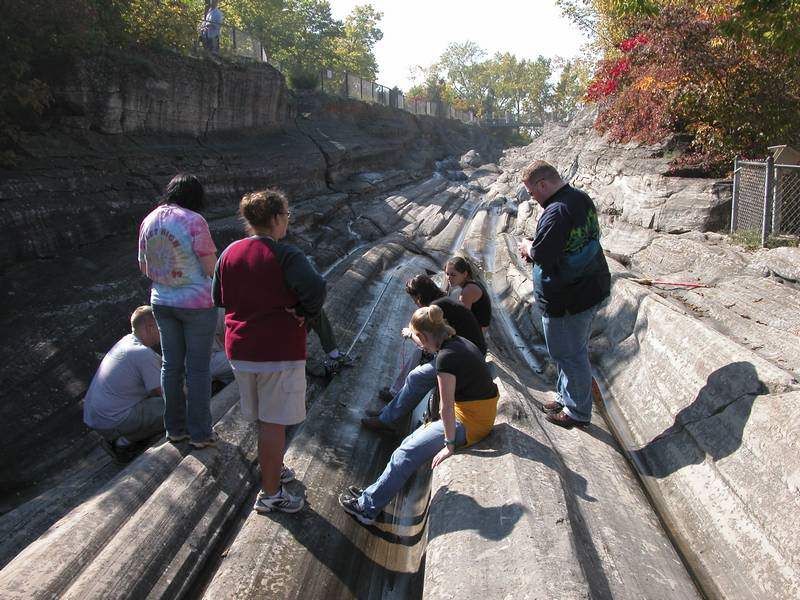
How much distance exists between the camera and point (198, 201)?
4.06 meters

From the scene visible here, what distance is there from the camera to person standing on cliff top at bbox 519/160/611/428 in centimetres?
440

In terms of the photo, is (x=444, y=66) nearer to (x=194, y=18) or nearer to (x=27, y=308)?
(x=194, y=18)

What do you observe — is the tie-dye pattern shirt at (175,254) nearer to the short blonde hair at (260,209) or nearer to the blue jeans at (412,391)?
the short blonde hair at (260,209)

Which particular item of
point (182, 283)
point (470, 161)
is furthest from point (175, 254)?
point (470, 161)

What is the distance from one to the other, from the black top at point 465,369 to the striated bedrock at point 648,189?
7.78m

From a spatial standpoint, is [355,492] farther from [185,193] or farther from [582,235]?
[582,235]

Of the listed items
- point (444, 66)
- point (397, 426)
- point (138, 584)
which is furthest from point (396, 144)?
point (444, 66)

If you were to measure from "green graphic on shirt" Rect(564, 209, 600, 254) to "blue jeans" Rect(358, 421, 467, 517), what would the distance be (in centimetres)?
160

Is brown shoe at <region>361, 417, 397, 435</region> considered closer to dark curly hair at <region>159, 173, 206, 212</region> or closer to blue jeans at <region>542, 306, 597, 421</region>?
blue jeans at <region>542, 306, 597, 421</region>

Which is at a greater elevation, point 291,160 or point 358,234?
point 291,160

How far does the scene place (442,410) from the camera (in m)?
4.07

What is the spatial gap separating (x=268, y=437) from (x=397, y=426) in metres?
2.03

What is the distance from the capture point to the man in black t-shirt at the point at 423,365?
484 centimetres

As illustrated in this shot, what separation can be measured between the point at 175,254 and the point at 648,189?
1060 centimetres
